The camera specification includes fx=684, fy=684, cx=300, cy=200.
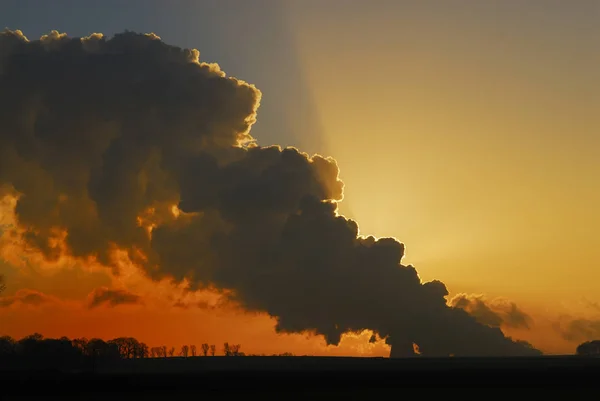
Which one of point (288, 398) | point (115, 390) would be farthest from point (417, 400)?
point (115, 390)

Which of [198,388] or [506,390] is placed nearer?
[506,390]

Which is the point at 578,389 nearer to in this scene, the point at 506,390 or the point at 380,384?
the point at 506,390

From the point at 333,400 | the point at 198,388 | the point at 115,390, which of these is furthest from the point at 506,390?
the point at 115,390

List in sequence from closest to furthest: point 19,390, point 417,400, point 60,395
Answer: point 417,400 → point 60,395 → point 19,390

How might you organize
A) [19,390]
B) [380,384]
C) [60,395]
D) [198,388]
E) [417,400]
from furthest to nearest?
[380,384] → [198,388] → [19,390] → [60,395] → [417,400]

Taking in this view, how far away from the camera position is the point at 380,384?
104 metres

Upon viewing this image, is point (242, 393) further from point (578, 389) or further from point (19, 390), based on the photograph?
point (578, 389)

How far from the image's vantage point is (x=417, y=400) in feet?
244

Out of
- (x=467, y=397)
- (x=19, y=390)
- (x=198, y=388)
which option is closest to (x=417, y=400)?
(x=467, y=397)

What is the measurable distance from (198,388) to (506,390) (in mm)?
41939

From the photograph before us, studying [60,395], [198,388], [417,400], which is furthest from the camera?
[198,388]

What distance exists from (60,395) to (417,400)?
4272cm

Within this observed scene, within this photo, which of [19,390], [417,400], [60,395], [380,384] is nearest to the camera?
[417,400]

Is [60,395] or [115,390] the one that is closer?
[60,395]
